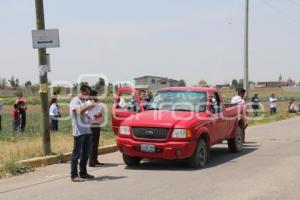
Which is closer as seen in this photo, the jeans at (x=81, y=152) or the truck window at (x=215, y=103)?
the jeans at (x=81, y=152)

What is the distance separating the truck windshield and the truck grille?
1168mm

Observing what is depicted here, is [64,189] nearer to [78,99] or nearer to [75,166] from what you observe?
[75,166]

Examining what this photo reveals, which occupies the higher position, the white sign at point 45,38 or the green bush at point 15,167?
the white sign at point 45,38

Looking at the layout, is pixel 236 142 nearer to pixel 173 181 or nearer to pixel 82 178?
pixel 173 181

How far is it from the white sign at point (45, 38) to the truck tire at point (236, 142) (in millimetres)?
5264

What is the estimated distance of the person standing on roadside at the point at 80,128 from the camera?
10094 mm

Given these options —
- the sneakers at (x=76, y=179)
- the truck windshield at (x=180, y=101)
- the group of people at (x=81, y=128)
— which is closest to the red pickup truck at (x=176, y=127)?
the truck windshield at (x=180, y=101)

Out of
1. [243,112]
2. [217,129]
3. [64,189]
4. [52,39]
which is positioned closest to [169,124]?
[217,129]

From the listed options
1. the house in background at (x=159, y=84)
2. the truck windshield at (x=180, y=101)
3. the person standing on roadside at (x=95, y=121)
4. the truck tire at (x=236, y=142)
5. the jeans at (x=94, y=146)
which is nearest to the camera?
the person standing on roadside at (x=95, y=121)

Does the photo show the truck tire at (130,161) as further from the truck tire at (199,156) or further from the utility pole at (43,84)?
the utility pole at (43,84)

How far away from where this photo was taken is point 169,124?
11.2 m

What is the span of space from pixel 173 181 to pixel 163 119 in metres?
1.94

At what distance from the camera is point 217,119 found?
1290 cm

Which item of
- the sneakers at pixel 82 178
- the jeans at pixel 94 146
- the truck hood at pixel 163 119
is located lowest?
the sneakers at pixel 82 178
